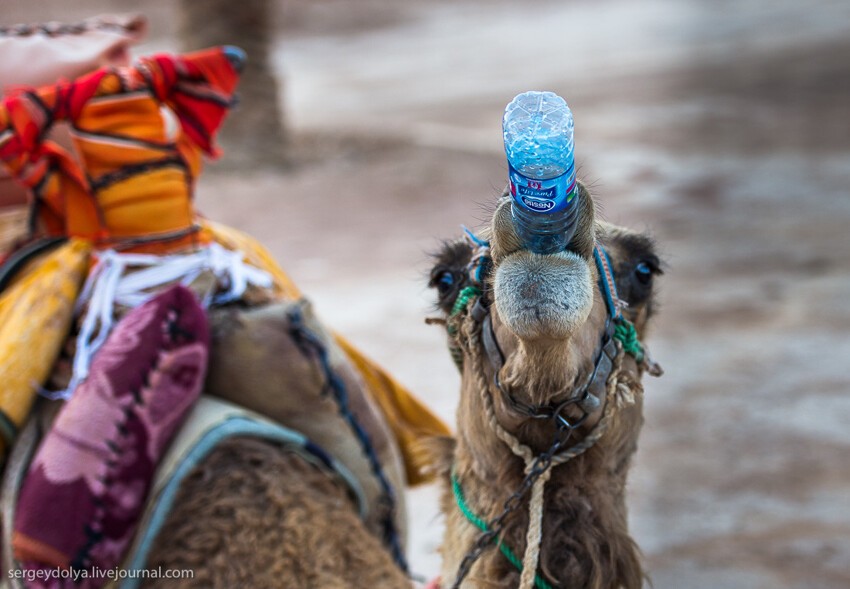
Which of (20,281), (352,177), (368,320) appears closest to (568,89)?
(352,177)

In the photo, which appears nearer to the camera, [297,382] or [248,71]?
[297,382]

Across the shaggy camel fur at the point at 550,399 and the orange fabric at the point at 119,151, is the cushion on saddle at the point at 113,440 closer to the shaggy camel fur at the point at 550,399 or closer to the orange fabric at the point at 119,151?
the orange fabric at the point at 119,151

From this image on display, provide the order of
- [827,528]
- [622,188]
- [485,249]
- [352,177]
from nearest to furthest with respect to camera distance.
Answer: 1. [485,249]
2. [827,528]
3. [622,188]
4. [352,177]

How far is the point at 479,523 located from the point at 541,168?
791 mm

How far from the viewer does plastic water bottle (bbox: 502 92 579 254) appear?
1.39 meters

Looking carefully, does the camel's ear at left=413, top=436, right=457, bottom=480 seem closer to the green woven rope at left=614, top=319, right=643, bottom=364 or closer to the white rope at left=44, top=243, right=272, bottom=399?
the green woven rope at left=614, top=319, right=643, bottom=364

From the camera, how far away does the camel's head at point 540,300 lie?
1475 mm

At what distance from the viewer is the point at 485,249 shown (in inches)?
74.0

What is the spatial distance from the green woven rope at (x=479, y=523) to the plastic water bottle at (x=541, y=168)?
2.12ft

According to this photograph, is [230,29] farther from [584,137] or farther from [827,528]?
→ [827,528]

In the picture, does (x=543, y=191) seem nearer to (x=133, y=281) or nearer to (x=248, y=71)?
(x=133, y=281)

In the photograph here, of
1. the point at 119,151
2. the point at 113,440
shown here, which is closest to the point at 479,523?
the point at 113,440

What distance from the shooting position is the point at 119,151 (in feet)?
8.84

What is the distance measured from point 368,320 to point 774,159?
5.30 meters
